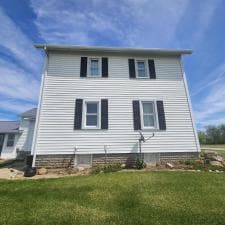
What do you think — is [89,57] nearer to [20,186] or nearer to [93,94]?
[93,94]

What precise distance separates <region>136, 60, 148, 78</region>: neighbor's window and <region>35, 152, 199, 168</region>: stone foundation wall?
4.88 metres

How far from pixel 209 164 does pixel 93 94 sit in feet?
24.0

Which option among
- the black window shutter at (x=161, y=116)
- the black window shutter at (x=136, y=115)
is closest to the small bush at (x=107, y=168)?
the black window shutter at (x=136, y=115)

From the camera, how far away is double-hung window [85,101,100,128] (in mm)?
10375

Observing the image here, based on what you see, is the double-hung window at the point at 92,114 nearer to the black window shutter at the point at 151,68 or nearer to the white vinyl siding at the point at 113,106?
the white vinyl siding at the point at 113,106

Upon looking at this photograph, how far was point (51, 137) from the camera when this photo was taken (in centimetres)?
977

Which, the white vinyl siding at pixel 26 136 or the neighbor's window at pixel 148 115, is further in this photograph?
the white vinyl siding at pixel 26 136

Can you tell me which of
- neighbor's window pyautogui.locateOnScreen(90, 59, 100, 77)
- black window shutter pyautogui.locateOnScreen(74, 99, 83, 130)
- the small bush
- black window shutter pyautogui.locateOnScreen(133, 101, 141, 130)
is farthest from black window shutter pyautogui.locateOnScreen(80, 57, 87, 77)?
the small bush

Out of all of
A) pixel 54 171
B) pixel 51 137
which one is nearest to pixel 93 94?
pixel 51 137

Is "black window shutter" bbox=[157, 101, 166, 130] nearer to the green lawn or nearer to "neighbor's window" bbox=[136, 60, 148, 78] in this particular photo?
"neighbor's window" bbox=[136, 60, 148, 78]

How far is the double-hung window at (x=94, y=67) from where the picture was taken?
11.2 metres

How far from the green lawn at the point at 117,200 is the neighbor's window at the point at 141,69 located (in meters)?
6.44

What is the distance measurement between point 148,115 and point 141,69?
3055 millimetres

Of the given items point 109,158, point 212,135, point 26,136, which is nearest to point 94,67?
point 109,158
